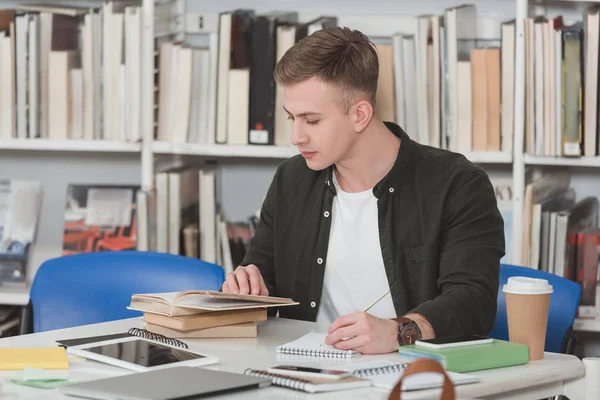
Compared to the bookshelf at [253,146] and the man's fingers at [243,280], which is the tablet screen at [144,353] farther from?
the bookshelf at [253,146]

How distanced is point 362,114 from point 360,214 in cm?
21

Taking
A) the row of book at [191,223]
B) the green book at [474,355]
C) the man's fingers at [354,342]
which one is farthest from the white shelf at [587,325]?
the man's fingers at [354,342]

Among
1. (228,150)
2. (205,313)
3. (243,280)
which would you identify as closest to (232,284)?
(243,280)

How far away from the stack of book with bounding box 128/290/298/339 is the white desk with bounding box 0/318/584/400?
2 cm

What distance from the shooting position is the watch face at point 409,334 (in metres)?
1.68

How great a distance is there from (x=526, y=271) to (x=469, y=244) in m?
0.25

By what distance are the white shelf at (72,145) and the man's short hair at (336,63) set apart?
988 millimetres

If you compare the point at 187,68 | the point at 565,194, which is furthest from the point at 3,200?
the point at 565,194

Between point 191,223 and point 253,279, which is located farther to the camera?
point 191,223

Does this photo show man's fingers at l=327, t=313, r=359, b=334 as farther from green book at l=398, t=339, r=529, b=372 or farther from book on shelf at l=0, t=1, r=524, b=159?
book on shelf at l=0, t=1, r=524, b=159

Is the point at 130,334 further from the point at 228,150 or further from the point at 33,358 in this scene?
the point at 228,150

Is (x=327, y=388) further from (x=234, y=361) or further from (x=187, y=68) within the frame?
(x=187, y=68)

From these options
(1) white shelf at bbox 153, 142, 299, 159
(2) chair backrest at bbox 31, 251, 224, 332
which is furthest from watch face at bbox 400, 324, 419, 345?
(1) white shelf at bbox 153, 142, 299, 159

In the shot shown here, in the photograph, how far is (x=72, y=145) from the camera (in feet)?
9.74
